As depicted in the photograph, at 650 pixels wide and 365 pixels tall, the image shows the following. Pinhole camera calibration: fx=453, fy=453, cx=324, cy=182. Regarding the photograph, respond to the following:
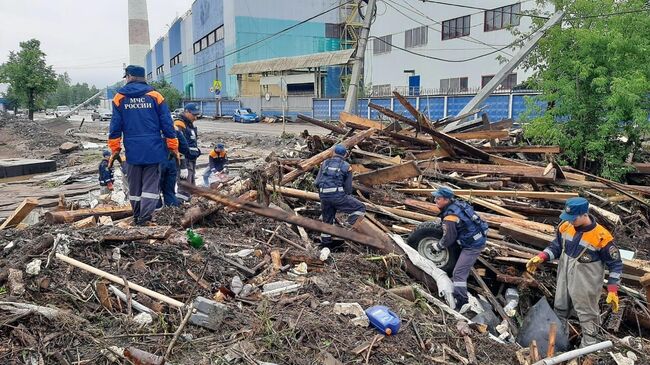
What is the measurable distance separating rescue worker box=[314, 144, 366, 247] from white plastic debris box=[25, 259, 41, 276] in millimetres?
3477

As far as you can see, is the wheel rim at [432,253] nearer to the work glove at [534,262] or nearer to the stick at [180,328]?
the work glove at [534,262]

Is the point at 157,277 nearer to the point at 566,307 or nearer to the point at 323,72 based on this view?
the point at 566,307

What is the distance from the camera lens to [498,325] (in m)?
4.86

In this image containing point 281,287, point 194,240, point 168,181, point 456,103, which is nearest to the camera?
point 281,287

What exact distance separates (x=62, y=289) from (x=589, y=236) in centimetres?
496

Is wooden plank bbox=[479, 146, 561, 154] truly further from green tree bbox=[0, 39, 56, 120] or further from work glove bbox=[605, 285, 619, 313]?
green tree bbox=[0, 39, 56, 120]

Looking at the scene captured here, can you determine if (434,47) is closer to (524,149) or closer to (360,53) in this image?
(360,53)

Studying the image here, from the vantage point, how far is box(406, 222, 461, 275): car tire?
17.9 feet

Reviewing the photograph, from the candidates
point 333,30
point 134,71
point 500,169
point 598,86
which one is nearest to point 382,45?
point 333,30

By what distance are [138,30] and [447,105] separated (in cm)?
6105

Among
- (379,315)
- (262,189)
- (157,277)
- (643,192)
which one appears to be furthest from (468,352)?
(643,192)

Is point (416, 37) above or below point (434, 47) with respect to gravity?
above

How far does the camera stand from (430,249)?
5660 mm

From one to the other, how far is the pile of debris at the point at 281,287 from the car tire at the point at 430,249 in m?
0.09
